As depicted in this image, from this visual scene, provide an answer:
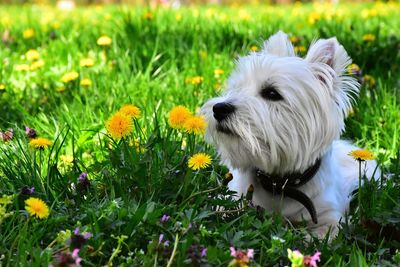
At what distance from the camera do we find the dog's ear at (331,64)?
2.73m

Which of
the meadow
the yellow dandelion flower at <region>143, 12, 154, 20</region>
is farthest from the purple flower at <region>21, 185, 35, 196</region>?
the yellow dandelion flower at <region>143, 12, 154, 20</region>

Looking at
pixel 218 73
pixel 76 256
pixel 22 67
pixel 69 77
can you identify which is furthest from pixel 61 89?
pixel 76 256

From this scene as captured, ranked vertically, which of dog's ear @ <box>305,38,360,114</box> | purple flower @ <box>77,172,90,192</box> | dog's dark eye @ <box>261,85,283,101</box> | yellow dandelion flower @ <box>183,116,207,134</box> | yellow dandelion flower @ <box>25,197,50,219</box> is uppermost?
dog's ear @ <box>305,38,360,114</box>

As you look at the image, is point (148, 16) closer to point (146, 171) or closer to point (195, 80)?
point (195, 80)

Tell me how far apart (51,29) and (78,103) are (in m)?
2.66

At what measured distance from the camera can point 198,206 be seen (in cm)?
242

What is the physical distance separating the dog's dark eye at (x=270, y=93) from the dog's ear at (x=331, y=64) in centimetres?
19

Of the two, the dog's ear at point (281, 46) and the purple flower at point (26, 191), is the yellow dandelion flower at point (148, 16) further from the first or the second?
the purple flower at point (26, 191)

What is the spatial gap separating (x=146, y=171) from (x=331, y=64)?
2.97 ft

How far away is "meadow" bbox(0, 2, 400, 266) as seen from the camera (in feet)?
6.68

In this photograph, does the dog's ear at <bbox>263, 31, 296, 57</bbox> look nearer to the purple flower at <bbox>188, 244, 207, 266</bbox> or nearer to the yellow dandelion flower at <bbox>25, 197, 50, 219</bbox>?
the purple flower at <bbox>188, 244, 207, 266</bbox>

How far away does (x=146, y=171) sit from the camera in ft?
8.26

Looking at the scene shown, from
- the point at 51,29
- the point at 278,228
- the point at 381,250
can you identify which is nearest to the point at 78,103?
the point at 278,228

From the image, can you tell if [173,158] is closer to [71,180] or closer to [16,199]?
[71,180]
